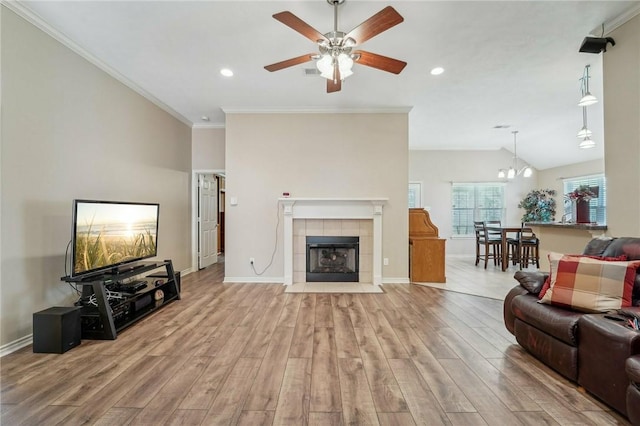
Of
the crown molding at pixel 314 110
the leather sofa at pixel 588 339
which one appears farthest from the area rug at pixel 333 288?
the crown molding at pixel 314 110

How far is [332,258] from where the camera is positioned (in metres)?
4.65

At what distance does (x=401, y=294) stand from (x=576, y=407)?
7.60ft

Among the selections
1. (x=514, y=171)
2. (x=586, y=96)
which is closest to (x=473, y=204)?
(x=514, y=171)

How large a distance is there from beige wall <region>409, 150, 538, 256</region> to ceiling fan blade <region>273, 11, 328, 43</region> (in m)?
5.82

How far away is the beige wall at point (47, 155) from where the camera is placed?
2.29 meters

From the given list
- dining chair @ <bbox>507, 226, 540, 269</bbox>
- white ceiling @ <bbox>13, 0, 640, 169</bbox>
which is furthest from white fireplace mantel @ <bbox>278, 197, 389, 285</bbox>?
dining chair @ <bbox>507, 226, 540, 269</bbox>

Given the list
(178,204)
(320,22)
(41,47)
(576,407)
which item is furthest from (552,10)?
(178,204)

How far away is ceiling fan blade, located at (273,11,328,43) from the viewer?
1.88m

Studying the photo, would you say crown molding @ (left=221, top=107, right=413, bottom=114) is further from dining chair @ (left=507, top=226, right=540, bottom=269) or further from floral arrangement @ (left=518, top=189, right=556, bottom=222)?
floral arrangement @ (left=518, top=189, right=556, bottom=222)

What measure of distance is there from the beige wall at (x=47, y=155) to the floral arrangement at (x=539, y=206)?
336 inches

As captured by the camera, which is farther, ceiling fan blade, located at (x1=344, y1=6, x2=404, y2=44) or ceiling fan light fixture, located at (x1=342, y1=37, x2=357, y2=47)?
ceiling fan light fixture, located at (x1=342, y1=37, x2=357, y2=47)

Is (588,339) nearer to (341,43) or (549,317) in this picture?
(549,317)

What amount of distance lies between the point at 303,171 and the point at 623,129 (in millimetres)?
3707

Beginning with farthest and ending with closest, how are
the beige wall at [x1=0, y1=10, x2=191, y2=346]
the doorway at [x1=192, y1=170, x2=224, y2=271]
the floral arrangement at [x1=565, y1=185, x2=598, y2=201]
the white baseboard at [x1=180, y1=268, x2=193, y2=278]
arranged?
the doorway at [x1=192, y1=170, x2=224, y2=271], the white baseboard at [x1=180, y1=268, x2=193, y2=278], the floral arrangement at [x1=565, y1=185, x2=598, y2=201], the beige wall at [x1=0, y1=10, x2=191, y2=346]
